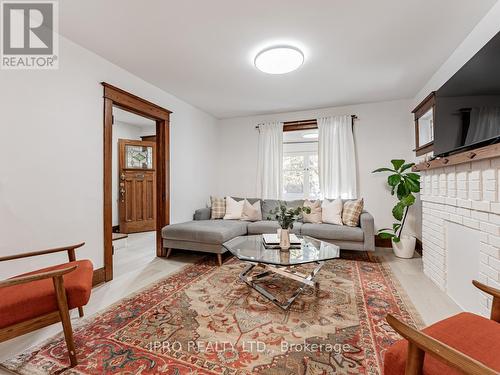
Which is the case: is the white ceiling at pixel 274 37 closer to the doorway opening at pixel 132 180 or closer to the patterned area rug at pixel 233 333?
the patterned area rug at pixel 233 333

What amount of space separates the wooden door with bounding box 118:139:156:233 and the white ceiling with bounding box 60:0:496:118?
2.65m

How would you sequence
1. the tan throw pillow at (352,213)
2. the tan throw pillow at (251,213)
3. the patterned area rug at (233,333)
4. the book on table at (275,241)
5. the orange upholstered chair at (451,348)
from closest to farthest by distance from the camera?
the orange upholstered chair at (451,348) < the patterned area rug at (233,333) < the book on table at (275,241) < the tan throw pillow at (352,213) < the tan throw pillow at (251,213)

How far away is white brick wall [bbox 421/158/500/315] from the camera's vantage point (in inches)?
65.1

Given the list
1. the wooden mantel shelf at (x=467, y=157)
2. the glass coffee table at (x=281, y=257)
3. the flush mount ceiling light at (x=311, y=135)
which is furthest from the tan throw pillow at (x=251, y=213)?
the wooden mantel shelf at (x=467, y=157)

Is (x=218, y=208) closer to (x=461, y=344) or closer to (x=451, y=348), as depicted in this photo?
(x=461, y=344)

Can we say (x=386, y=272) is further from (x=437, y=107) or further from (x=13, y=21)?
(x=13, y=21)

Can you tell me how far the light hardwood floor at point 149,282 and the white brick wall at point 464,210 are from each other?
0.22 metres

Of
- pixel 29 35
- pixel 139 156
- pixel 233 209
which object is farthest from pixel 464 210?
pixel 139 156

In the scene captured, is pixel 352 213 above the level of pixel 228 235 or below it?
above

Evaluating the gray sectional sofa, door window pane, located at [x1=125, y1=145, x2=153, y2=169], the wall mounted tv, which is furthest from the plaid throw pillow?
the wall mounted tv

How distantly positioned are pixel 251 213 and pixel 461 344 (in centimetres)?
329

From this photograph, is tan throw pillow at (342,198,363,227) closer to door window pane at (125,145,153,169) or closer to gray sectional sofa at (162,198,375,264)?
gray sectional sofa at (162,198,375,264)

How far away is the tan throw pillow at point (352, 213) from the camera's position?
11.7 feet

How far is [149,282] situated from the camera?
8.67ft
